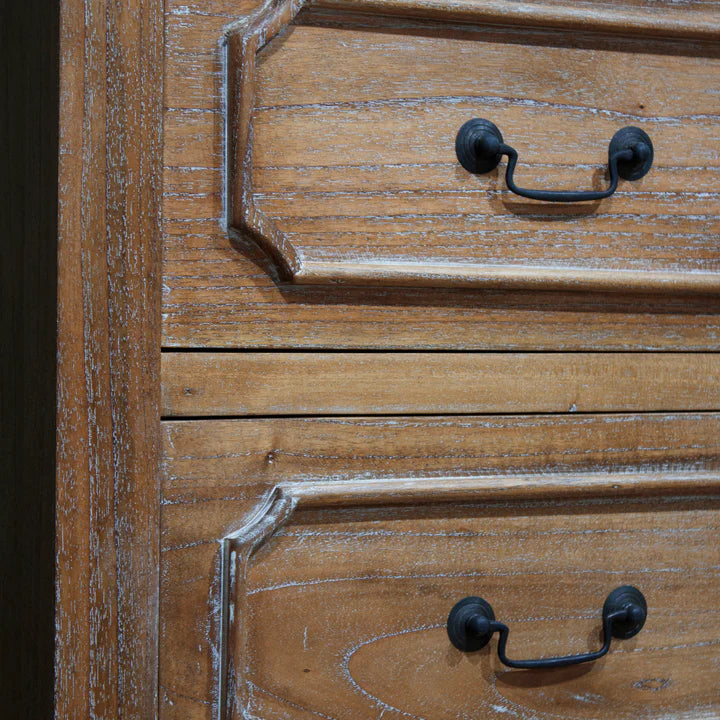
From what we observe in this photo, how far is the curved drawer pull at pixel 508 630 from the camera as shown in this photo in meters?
0.44

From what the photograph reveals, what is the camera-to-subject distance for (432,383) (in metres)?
0.45

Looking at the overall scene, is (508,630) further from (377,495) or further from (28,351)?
(28,351)

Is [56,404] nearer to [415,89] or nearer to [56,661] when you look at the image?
[56,661]

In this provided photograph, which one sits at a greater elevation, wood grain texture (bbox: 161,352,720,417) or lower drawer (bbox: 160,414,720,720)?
wood grain texture (bbox: 161,352,720,417)

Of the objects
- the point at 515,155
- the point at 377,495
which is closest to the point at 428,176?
the point at 515,155

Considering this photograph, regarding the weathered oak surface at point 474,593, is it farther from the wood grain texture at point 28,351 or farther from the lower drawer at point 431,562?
the wood grain texture at point 28,351

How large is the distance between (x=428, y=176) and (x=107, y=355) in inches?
6.9

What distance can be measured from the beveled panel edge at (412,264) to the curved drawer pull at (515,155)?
38 mm

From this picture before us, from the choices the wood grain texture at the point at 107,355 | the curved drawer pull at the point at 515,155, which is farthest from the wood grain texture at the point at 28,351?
the curved drawer pull at the point at 515,155

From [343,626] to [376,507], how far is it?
0.06 meters

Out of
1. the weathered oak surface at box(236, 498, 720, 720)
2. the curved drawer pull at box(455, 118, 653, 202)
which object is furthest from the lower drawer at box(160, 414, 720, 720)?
the curved drawer pull at box(455, 118, 653, 202)

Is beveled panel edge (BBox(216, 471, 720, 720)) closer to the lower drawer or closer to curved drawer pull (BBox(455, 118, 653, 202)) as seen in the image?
the lower drawer

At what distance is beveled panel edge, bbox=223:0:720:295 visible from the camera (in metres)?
0.41

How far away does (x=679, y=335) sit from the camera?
48cm
